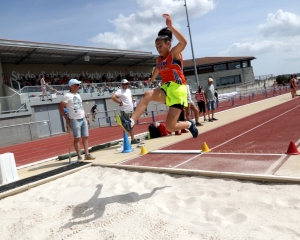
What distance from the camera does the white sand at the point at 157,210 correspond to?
2.77m

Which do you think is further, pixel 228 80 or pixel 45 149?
pixel 228 80

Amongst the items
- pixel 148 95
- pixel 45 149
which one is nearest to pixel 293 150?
pixel 148 95

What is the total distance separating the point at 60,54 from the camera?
25000 mm

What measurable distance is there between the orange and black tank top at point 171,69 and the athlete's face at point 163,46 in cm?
9

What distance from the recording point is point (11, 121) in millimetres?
16969

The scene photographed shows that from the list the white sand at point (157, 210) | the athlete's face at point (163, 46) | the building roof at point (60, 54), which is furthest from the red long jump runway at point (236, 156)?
the building roof at point (60, 54)

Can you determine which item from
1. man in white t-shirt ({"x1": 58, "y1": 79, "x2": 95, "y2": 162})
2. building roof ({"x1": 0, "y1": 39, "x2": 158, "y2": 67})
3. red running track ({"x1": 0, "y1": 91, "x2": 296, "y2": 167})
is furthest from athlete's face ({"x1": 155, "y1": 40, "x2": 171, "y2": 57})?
building roof ({"x1": 0, "y1": 39, "x2": 158, "y2": 67})

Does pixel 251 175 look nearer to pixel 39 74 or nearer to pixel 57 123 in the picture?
pixel 57 123

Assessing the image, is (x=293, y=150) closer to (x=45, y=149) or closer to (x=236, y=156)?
(x=236, y=156)

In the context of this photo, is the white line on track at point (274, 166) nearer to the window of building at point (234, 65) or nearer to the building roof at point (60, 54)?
the building roof at point (60, 54)

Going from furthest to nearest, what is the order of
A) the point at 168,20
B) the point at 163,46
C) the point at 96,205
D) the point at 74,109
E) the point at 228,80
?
the point at 228,80 < the point at 74,109 < the point at 163,46 < the point at 168,20 < the point at 96,205

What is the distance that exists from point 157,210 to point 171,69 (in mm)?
1992

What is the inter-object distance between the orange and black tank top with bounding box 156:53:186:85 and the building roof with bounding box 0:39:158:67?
62.9 feet

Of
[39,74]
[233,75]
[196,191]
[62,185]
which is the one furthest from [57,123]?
[233,75]
